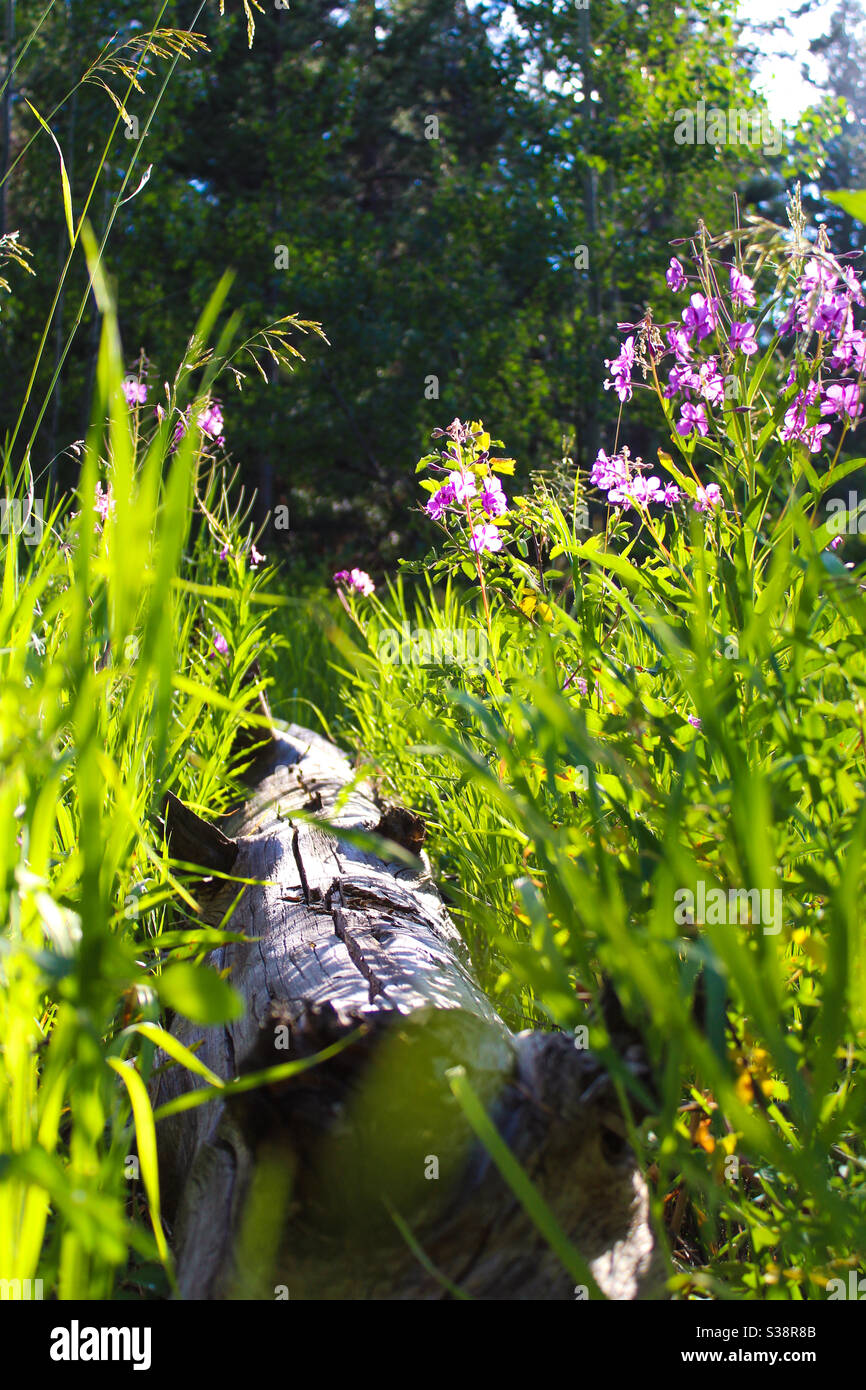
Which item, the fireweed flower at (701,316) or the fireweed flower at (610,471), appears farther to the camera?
the fireweed flower at (610,471)

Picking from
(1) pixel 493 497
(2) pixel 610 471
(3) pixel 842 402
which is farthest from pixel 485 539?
(3) pixel 842 402

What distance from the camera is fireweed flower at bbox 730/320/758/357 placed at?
1.60 meters

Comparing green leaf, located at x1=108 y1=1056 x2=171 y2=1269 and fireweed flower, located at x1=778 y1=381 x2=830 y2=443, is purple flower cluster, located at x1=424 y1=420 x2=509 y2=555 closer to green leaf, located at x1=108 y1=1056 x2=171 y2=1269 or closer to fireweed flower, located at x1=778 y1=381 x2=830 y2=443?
fireweed flower, located at x1=778 y1=381 x2=830 y2=443

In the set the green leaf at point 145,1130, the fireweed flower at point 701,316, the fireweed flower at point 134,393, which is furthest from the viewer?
the fireweed flower at point 134,393

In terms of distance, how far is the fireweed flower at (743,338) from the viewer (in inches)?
62.9

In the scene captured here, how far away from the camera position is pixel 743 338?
5.32 ft

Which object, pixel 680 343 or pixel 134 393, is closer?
pixel 680 343

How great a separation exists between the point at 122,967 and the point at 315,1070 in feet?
1.03

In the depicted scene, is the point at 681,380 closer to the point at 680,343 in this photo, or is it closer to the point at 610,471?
the point at 680,343

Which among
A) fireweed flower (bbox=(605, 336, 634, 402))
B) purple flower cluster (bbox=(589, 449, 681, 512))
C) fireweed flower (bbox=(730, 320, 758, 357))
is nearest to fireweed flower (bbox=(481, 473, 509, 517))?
purple flower cluster (bbox=(589, 449, 681, 512))

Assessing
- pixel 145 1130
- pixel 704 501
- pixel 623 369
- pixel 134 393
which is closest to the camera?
pixel 145 1130

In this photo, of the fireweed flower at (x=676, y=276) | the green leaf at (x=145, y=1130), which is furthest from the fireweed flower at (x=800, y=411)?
the green leaf at (x=145, y=1130)

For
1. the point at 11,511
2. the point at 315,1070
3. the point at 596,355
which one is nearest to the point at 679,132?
the point at 596,355

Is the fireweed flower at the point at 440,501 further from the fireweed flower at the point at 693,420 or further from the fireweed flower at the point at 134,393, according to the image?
the fireweed flower at the point at 134,393
